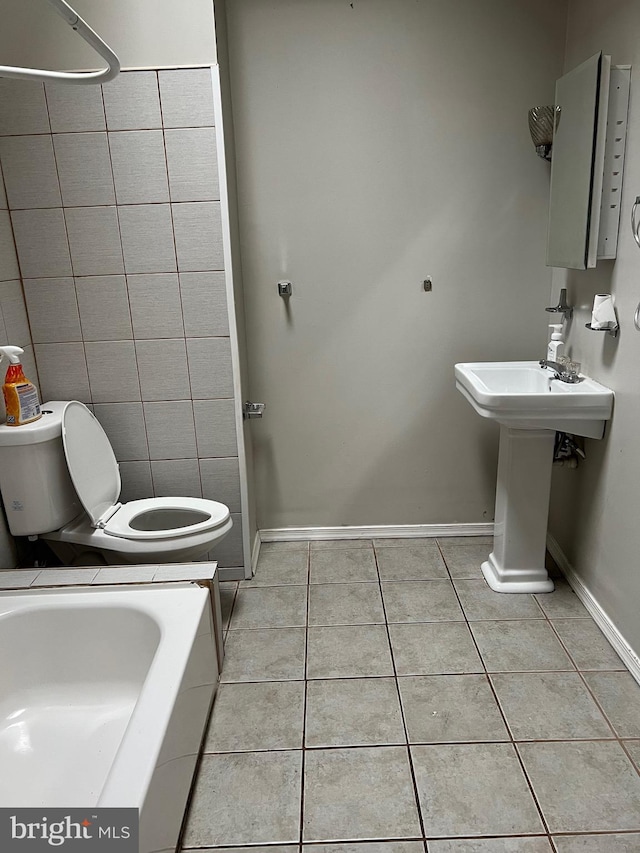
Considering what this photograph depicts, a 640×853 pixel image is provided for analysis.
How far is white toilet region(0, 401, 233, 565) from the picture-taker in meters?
2.08

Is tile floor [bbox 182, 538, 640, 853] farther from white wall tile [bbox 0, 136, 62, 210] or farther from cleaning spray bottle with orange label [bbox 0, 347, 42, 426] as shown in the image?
white wall tile [bbox 0, 136, 62, 210]

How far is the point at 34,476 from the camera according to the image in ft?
6.86

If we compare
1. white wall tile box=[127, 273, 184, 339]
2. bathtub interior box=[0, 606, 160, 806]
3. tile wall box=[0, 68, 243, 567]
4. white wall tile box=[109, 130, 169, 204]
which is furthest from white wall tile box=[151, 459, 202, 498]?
white wall tile box=[109, 130, 169, 204]

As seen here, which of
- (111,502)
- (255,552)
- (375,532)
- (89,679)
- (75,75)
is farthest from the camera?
(375,532)

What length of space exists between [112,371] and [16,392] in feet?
1.35

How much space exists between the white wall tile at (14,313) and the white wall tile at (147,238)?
399mm

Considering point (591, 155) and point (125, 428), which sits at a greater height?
point (591, 155)

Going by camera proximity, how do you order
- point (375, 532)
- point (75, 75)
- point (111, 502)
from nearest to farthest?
point (75, 75) < point (111, 502) < point (375, 532)

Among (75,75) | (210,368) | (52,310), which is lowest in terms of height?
(210,368)

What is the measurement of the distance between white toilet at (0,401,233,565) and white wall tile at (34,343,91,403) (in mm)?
110

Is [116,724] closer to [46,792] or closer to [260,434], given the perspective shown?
[46,792]

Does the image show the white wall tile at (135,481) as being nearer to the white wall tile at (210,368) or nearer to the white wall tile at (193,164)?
the white wall tile at (210,368)

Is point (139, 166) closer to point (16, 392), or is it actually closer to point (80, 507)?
point (16, 392)

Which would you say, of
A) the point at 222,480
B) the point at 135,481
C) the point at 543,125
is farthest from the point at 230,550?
the point at 543,125
